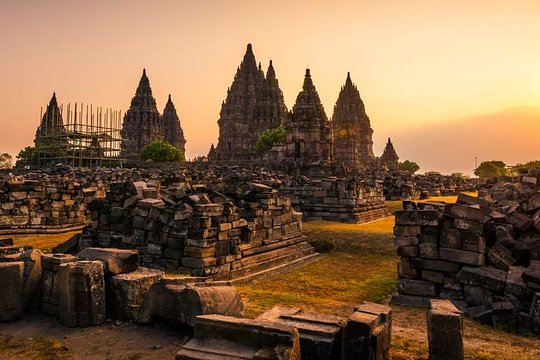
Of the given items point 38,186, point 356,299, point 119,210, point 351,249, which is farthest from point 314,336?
point 38,186

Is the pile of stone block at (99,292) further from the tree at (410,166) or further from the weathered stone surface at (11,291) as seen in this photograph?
the tree at (410,166)

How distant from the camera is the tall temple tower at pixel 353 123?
6681cm

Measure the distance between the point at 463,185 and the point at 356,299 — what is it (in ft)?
136

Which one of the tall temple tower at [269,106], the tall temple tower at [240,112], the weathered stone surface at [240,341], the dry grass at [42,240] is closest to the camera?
the weathered stone surface at [240,341]

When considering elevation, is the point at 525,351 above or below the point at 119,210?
below

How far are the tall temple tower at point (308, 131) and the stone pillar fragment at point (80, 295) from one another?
3329 cm

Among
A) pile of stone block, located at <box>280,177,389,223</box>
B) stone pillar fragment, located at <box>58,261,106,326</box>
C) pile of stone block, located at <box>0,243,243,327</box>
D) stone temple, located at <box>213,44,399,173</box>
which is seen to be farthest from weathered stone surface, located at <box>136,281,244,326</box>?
stone temple, located at <box>213,44,399,173</box>

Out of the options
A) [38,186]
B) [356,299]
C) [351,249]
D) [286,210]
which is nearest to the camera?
[356,299]

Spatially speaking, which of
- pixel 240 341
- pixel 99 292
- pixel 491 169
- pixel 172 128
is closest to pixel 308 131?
pixel 99 292

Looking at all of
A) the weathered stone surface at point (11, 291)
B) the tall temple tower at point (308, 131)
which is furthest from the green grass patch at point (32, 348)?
the tall temple tower at point (308, 131)

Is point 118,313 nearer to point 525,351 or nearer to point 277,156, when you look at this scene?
point 525,351

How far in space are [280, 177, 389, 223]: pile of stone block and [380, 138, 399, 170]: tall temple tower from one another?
50425 mm

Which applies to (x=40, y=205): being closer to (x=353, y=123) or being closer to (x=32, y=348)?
(x=32, y=348)

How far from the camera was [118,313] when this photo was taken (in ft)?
18.6
